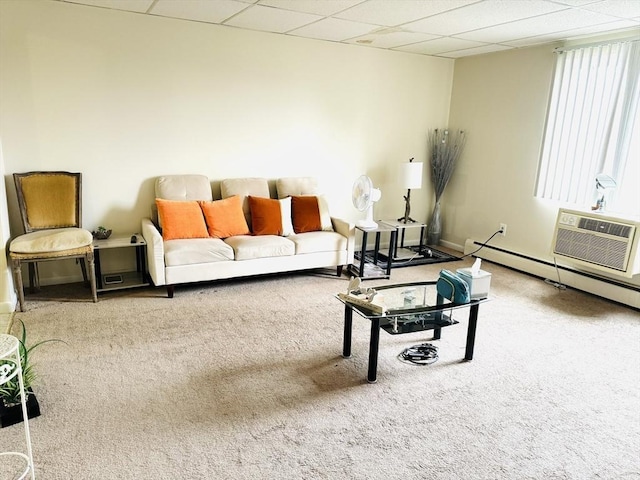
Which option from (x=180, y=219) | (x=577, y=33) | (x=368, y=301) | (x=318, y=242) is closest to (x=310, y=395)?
(x=368, y=301)

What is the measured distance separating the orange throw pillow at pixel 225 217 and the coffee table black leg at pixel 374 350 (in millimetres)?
2041

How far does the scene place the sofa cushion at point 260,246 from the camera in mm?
3953

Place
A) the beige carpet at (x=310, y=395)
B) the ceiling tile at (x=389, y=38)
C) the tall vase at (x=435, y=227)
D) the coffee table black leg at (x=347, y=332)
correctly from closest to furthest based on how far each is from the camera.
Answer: the beige carpet at (x=310, y=395)
the coffee table black leg at (x=347, y=332)
the ceiling tile at (x=389, y=38)
the tall vase at (x=435, y=227)

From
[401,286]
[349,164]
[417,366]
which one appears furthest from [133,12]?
[417,366]

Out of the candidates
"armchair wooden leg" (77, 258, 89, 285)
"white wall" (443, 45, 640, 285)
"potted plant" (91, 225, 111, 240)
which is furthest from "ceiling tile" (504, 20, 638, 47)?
"armchair wooden leg" (77, 258, 89, 285)

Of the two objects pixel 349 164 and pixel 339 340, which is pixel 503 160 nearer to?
pixel 349 164

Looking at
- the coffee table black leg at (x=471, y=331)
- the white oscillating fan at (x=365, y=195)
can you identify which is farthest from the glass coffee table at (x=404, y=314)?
the white oscillating fan at (x=365, y=195)

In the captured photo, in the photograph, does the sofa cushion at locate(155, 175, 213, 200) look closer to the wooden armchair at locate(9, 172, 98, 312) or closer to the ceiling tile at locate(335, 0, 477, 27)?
the wooden armchair at locate(9, 172, 98, 312)

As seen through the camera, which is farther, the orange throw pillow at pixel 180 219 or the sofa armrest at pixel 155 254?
the orange throw pillow at pixel 180 219

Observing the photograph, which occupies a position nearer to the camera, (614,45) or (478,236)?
(614,45)

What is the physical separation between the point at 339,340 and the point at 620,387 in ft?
5.58

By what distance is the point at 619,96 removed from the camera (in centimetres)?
395

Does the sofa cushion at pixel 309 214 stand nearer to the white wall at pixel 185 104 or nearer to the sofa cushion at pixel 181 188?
the white wall at pixel 185 104

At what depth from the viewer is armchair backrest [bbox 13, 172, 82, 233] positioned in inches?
144
